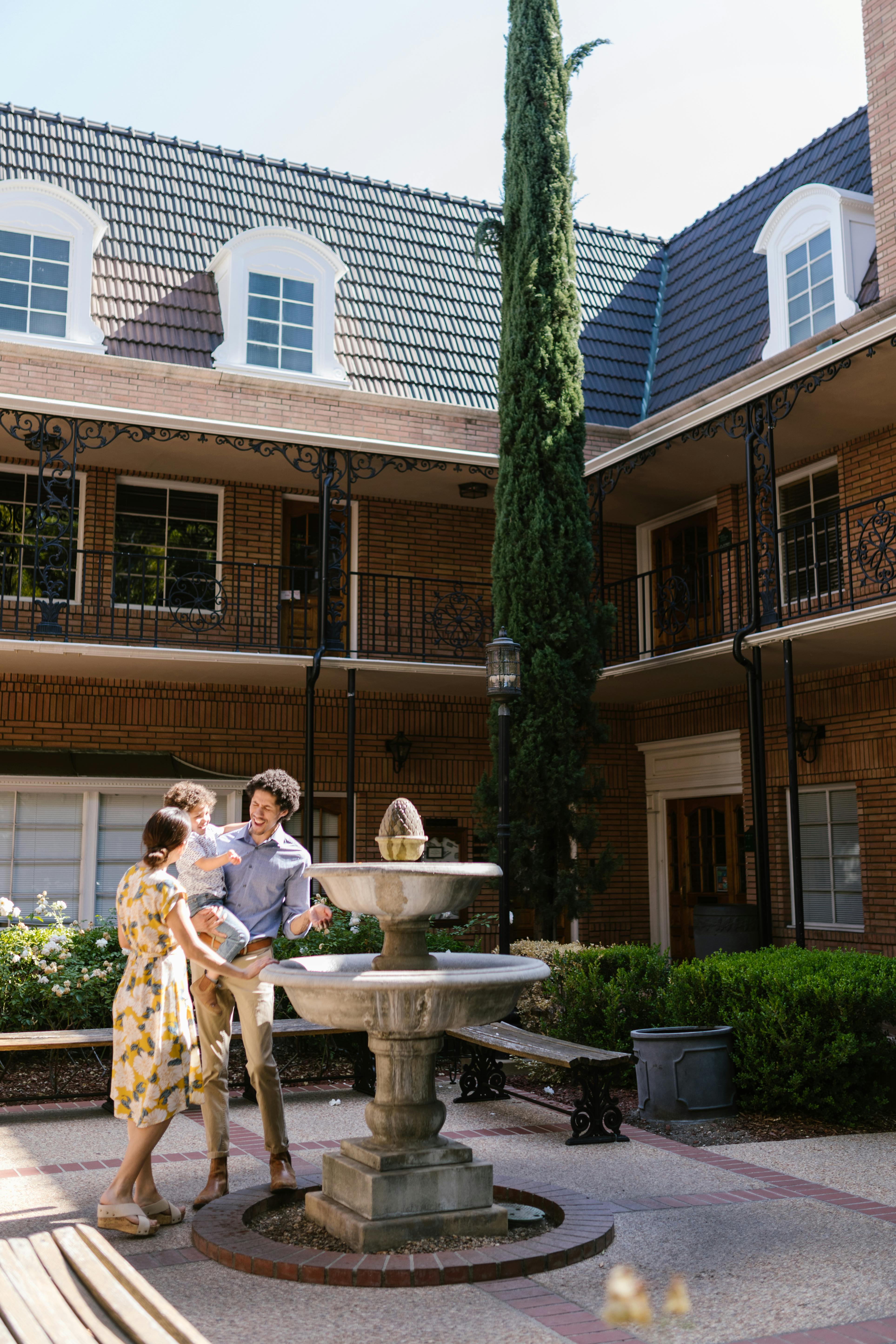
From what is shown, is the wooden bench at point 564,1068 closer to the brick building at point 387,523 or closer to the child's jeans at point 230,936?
the child's jeans at point 230,936

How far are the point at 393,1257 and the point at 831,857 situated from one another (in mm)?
9414

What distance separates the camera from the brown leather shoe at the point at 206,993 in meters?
5.06

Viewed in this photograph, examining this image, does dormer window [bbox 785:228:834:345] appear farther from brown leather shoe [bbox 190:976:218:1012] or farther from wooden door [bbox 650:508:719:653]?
brown leather shoe [bbox 190:976:218:1012]

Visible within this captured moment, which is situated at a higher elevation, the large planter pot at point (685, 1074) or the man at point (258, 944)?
the man at point (258, 944)

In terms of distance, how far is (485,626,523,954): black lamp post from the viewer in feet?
30.9

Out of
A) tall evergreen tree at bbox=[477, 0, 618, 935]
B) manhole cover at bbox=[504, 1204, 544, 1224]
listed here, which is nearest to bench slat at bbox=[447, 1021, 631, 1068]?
manhole cover at bbox=[504, 1204, 544, 1224]

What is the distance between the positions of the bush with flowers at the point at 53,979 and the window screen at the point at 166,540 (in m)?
5.34

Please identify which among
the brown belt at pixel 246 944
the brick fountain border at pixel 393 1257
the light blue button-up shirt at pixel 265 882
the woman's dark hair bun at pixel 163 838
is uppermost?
the woman's dark hair bun at pixel 163 838

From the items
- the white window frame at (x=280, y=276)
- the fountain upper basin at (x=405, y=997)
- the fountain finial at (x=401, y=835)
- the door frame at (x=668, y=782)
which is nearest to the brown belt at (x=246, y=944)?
the fountain upper basin at (x=405, y=997)

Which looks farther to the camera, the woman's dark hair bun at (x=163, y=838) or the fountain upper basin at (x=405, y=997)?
the woman's dark hair bun at (x=163, y=838)

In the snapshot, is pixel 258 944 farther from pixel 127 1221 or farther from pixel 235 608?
pixel 235 608

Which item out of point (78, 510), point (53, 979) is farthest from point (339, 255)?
point (53, 979)

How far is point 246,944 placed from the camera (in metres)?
5.14

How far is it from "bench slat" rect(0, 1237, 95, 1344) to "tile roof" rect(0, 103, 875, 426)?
39.1 ft
